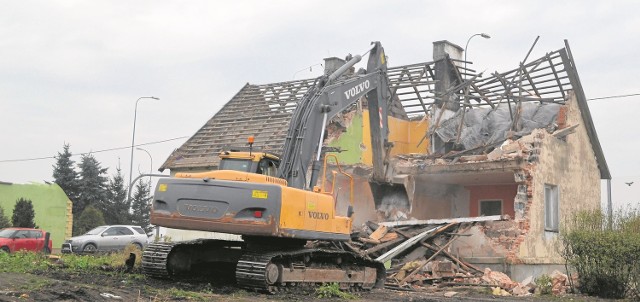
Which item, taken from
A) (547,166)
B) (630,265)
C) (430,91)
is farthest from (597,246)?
(430,91)

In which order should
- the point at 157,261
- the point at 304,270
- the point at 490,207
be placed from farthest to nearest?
the point at 490,207 < the point at 157,261 < the point at 304,270

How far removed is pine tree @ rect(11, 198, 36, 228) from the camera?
104ft

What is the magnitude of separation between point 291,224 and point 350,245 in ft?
19.1

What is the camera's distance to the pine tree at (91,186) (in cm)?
4653

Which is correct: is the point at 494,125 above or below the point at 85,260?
above

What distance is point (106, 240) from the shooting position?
98.3ft

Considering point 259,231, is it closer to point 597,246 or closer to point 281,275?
point 281,275

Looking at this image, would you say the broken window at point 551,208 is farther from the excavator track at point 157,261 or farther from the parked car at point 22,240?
the parked car at point 22,240

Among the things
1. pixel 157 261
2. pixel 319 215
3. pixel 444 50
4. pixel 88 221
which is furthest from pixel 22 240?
pixel 319 215

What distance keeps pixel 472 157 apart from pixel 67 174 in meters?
32.8

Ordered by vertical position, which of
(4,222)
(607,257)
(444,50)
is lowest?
(607,257)

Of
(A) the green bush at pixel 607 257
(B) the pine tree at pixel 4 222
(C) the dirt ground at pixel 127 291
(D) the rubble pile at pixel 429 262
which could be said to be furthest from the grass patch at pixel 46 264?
(B) the pine tree at pixel 4 222

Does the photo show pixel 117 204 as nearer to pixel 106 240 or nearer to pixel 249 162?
pixel 106 240

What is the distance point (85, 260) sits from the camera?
16234 mm
